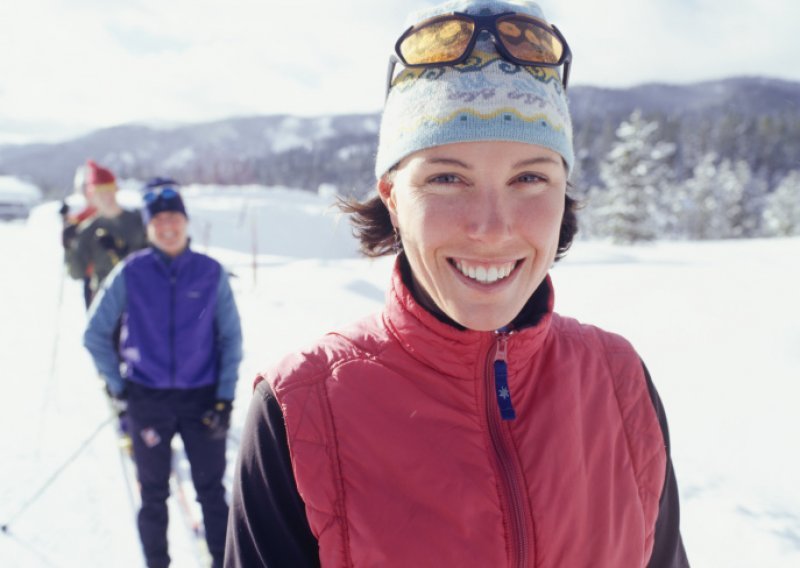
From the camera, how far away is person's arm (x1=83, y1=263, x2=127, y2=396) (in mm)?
3055

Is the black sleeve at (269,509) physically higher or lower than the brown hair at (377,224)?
lower

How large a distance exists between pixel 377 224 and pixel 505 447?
88 centimetres

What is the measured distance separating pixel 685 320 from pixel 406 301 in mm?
5754

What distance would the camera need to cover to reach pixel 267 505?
3.92ft

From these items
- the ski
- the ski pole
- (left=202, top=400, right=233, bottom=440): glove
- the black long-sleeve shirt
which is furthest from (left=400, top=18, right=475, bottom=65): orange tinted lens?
the ski pole

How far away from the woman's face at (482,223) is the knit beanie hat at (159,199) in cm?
255

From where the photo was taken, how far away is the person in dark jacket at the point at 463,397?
1182 millimetres

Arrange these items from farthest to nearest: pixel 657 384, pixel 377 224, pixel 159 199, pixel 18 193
A: pixel 18 193, pixel 657 384, pixel 159 199, pixel 377 224

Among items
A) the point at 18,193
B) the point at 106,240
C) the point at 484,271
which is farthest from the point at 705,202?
the point at 18,193

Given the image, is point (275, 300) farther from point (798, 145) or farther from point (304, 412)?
point (798, 145)

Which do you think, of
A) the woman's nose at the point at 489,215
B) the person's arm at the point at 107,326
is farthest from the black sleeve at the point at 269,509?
the person's arm at the point at 107,326

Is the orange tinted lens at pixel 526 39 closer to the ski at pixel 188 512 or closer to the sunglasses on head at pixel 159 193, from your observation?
the sunglasses on head at pixel 159 193

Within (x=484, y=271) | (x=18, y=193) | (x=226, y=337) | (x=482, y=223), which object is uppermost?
(x=482, y=223)

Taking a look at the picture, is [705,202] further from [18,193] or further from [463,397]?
[18,193]
